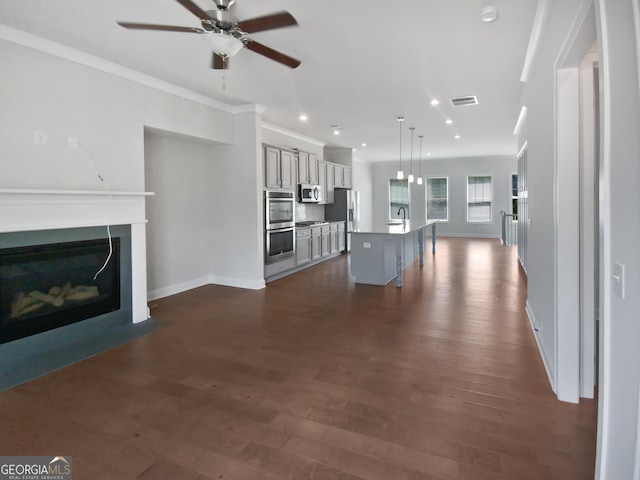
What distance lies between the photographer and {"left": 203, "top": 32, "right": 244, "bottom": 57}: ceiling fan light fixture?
251 cm

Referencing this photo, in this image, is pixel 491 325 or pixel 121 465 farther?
pixel 491 325

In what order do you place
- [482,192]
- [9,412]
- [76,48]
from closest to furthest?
[9,412], [76,48], [482,192]

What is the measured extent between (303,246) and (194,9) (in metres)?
5.17

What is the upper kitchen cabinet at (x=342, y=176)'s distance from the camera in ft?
29.5

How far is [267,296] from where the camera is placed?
17.1 feet

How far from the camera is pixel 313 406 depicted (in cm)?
238

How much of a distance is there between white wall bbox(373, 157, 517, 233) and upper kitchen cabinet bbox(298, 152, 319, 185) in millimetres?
5931

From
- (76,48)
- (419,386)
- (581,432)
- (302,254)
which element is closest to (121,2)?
(76,48)

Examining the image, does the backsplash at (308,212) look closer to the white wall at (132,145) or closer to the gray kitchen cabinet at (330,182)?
the gray kitchen cabinet at (330,182)

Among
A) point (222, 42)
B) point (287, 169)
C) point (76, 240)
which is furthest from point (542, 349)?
point (287, 169)

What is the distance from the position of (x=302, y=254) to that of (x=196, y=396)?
4.70m

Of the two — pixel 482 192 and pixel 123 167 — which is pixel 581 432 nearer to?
pixel 123 167

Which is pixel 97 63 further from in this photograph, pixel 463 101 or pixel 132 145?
pixel 463 101

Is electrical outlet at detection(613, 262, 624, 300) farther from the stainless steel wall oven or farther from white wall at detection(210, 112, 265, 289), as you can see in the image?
the stainless steel wall oven
